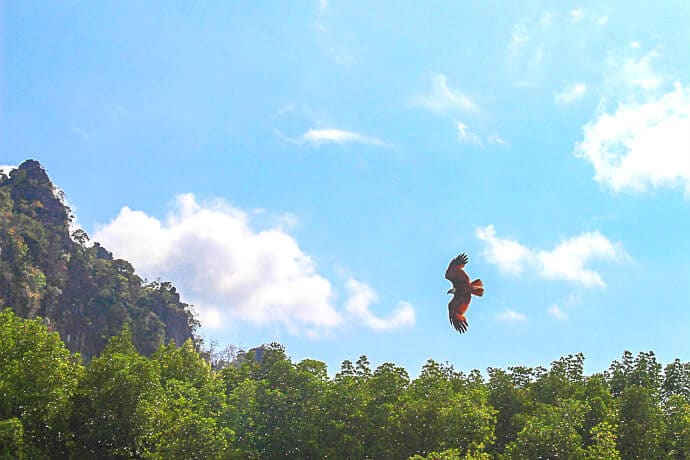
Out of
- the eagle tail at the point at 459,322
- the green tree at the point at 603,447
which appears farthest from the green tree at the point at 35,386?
the green tree at the point at 603,447

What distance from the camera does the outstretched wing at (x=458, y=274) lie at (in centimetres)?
1573

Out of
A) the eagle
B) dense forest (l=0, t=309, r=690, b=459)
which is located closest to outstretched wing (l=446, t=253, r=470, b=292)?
the eagle

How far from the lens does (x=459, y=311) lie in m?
15.7

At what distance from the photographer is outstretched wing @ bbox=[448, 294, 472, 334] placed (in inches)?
616

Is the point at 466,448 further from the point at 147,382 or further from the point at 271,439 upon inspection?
the point at 147,382

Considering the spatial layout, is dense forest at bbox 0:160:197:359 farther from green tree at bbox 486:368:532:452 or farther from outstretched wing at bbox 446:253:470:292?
outstretched wing at bbox 446:253:470:292

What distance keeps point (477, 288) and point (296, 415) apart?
13404 mm

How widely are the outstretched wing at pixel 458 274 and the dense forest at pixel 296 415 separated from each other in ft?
26.4

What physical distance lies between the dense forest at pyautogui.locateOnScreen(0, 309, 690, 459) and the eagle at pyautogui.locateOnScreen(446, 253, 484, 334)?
747cm

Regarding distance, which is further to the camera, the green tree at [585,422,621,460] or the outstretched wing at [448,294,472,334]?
the green tree at [585,422,621,460]

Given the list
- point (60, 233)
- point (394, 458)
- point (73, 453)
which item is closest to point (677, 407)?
point (394, 458)

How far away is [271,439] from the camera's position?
25.4 m

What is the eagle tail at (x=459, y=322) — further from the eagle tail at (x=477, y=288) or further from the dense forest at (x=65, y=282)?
the dense forest at (x=65, y=282)

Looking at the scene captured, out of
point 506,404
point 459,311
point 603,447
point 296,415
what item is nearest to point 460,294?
point 459,311
